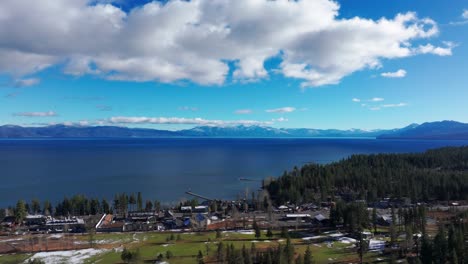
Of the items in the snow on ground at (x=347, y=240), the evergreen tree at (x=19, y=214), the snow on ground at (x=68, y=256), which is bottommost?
the snow on ground at (x=68, y=256)

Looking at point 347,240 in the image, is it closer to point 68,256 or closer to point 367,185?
point 68,256

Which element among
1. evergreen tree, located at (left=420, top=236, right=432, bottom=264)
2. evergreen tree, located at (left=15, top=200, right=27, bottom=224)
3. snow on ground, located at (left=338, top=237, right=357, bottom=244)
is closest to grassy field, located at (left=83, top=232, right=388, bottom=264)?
snow on ground, located at (left=338, top=237, right=357, bottom=244)

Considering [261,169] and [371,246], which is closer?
[371,246]

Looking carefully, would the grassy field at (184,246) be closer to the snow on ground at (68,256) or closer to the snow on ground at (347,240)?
the snow on ground at (68,256)

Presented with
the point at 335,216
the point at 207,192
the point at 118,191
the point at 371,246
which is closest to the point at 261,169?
the point at 207,192

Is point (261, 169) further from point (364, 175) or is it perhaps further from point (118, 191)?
point (118, 191)

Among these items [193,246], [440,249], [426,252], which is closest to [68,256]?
[193,246]

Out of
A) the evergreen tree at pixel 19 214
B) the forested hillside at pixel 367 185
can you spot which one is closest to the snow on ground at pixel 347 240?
the forested hillside at pixel 367 185

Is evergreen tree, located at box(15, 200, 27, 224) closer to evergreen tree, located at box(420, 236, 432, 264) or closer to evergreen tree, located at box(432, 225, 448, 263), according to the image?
evergreen tree, located at box(420, 236, 432, 264)
